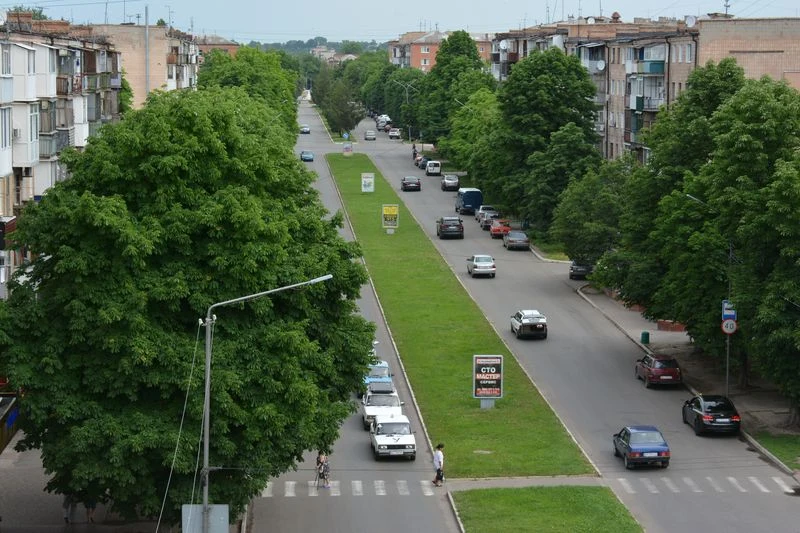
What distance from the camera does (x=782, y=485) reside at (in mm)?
44656

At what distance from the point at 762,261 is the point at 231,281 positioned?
22.1 m

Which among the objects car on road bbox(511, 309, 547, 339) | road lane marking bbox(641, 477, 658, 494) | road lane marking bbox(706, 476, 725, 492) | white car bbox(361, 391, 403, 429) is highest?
car on road bbox(511, 309, 547, 339)

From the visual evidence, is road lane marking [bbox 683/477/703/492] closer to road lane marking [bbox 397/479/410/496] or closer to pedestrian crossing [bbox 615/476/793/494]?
pedestrian crossing [bbox 615/476/793/494]

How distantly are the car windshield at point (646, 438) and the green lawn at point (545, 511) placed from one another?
3.12 m

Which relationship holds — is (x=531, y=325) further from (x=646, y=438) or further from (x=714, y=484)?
(x=714, y=484)

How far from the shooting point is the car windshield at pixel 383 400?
5294 centimetres

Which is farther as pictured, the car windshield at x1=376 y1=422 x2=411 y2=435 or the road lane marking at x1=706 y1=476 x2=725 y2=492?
the car windshield at x1=376 y1=422 x2=411 y2=435

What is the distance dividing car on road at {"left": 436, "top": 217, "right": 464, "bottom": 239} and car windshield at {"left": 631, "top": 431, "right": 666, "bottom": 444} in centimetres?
5121

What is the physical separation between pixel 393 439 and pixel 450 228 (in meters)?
50.3

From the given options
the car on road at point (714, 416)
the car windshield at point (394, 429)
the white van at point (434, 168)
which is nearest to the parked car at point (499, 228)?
the white van at point (434, 168)

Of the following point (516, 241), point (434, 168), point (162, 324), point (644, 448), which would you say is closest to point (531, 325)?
point (644, 448)

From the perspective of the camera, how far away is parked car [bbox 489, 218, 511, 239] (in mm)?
97744

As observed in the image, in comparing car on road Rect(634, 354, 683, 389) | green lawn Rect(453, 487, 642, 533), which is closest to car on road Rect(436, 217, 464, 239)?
car on road Rect(634, 354, 683, 389)

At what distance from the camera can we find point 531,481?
4494cm
